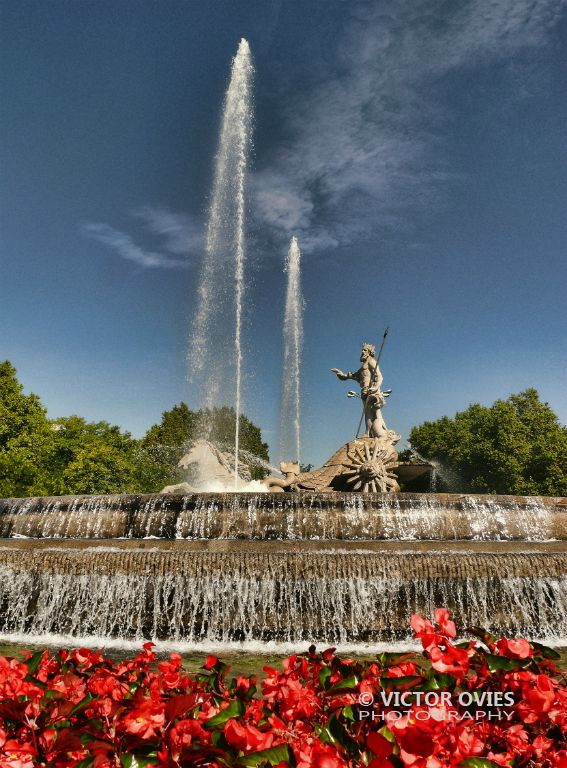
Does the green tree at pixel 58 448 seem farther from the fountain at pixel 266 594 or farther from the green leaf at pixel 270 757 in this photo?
the green leaf at pixel 270 757

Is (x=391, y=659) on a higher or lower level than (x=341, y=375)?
lower

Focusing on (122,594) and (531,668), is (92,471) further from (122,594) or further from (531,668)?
(531,668)

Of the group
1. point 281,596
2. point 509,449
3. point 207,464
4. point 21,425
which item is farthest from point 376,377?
point 509,449

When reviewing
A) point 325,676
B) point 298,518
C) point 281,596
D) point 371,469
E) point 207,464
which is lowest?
point 325,676

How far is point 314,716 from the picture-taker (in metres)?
2.22

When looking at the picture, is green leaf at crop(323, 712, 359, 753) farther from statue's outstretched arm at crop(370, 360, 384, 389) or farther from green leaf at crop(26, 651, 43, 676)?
statue's outstretched arm at crop(370, 360, 384, 389)

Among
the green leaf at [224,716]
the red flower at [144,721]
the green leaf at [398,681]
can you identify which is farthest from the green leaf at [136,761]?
the green leaf at [398,681]

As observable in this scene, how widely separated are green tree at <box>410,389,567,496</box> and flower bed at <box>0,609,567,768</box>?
1646 inches

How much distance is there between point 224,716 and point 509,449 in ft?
153

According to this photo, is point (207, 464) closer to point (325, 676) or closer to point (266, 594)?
point (266, 594)

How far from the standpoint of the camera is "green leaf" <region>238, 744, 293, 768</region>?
1.57m

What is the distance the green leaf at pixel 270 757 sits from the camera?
5.16 feet

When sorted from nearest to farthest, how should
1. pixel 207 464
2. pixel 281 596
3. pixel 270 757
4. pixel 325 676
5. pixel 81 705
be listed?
pixel 270 757
pixel 81 705
pixel 325 676
pixel 281 596
pixel 207 464

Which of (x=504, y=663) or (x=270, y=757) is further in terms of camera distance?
(x=504, y=663)
